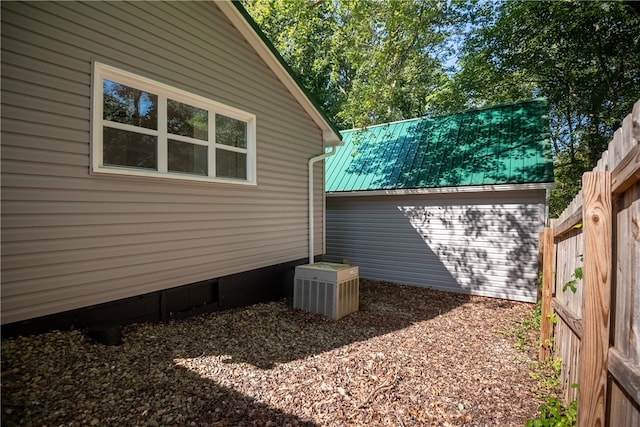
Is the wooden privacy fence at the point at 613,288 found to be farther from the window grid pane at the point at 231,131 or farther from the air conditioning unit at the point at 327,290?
the window grid pane at the point at 231,131

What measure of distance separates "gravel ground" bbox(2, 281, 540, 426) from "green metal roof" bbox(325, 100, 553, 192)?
13.2 ft

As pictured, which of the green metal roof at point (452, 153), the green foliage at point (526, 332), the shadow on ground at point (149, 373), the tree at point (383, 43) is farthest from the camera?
the tree at point (383, 43)

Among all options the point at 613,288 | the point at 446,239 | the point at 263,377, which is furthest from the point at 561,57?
the point at 263,377

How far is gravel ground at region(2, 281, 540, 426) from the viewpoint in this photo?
8.24 ft

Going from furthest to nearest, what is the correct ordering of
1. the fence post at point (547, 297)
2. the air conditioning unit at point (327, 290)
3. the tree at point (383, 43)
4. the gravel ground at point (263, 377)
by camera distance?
the tree at point (383, 43)
the air conditioning unit at point (327, 290)
the fence post at point (547, 297)
the gravel ground at point (263, 377)

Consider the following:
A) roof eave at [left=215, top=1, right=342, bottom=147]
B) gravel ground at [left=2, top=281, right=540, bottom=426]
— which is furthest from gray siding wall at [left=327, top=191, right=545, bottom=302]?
gravel ground at [left=2, top=281, right=540, bottom=426]

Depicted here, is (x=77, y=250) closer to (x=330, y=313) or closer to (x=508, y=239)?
(x=330, y=313)

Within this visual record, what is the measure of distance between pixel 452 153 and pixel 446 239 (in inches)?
89.1

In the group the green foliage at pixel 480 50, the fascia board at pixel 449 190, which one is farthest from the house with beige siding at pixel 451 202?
the green foliage at pixel 480 50

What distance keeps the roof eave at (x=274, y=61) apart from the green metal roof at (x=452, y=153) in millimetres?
2033

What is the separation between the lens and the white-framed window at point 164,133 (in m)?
3.81

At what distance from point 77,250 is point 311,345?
2.93 metres

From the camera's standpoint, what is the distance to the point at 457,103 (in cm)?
1032

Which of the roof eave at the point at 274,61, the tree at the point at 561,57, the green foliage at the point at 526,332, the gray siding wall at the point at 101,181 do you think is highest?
the tree at the point at 561,57
